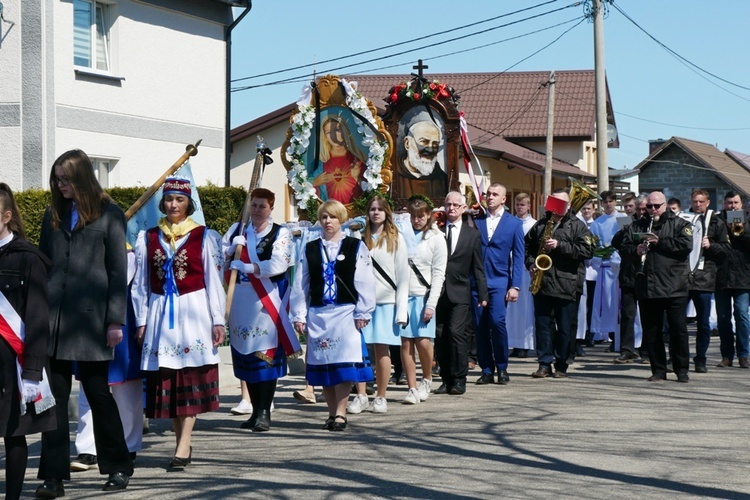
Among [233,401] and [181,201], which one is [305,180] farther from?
[181,201]

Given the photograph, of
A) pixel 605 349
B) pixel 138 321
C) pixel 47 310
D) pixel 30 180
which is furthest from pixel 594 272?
pixel 47 310

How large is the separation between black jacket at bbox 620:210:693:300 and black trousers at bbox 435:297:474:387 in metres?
2.12

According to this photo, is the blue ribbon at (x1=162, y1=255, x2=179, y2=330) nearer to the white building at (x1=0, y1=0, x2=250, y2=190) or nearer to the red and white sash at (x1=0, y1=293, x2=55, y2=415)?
the red and white sash at (x1=0, y1=293, x2=55, y2=415)

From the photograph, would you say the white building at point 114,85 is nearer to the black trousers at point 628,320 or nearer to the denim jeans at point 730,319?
the black trousers at point 628,320

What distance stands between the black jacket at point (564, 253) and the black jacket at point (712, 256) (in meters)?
1.57

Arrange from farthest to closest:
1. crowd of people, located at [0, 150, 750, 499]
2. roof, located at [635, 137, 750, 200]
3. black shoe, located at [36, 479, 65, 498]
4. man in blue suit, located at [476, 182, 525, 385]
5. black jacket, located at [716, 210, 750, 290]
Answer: roof, located at [635, 137, 750, 200] → black jacket, located at [716, 210, 750, 290] → man in blue suit, located at [476, 182, 525, 385] → crowd of people, located at [0, 150, 750, 499] → black shoe, located at [36, 479, 65, 498]

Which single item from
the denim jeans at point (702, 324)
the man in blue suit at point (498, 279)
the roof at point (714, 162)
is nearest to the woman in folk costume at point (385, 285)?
the man in blue suit at point (498, 279)

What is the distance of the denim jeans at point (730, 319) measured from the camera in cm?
1512

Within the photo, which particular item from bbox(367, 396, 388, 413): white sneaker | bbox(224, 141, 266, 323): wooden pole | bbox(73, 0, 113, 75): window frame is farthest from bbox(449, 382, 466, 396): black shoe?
bbox(73, 0, 113, 75): window frame

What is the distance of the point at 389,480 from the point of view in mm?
7496

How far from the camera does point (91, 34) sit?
2223cm

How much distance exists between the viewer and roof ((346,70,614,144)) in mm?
56781

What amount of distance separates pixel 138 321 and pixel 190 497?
1.56m

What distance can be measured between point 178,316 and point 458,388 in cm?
468
